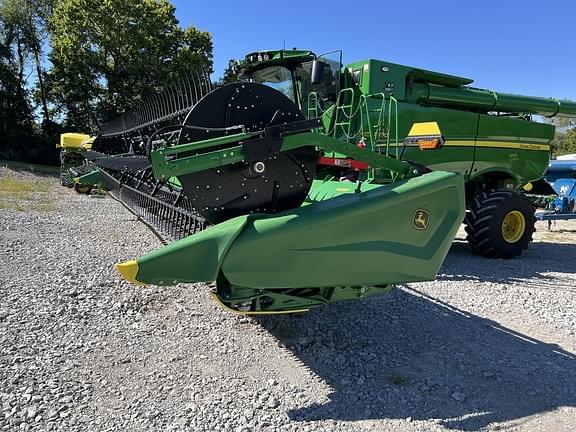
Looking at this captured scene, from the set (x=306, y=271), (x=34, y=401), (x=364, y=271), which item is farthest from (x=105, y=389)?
(x=364, y=271)

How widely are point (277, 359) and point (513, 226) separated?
5060 mm

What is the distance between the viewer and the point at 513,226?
6801 mm

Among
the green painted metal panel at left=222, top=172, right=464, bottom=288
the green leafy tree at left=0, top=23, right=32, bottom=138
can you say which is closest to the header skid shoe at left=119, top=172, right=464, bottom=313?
the green painted metal panel at left=222, top=172, right=464, bottom=288

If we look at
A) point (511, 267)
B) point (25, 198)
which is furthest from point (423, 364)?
point (25, 198)

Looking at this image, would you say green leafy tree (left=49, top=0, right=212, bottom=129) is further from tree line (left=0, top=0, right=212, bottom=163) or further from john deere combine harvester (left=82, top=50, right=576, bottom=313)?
john deere combine harvester (left=82, top=50, right=576, bottom=313)

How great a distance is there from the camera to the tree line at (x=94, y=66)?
2400cm

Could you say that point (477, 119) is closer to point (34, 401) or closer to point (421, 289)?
point (421, 289)

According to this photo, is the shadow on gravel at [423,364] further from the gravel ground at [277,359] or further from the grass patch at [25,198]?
the grass patch at [25,198]

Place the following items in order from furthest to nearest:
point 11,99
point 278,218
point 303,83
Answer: point 11,99 < point 303,83 < point 278,218

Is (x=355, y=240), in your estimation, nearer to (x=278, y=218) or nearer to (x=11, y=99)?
(x=278, y=218)

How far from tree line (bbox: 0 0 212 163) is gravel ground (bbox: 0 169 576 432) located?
828 inches

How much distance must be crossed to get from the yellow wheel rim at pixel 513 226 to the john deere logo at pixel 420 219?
4287 mm

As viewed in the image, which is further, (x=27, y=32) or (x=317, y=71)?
(x=27, y=32)

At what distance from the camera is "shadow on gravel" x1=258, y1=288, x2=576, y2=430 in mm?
2613
